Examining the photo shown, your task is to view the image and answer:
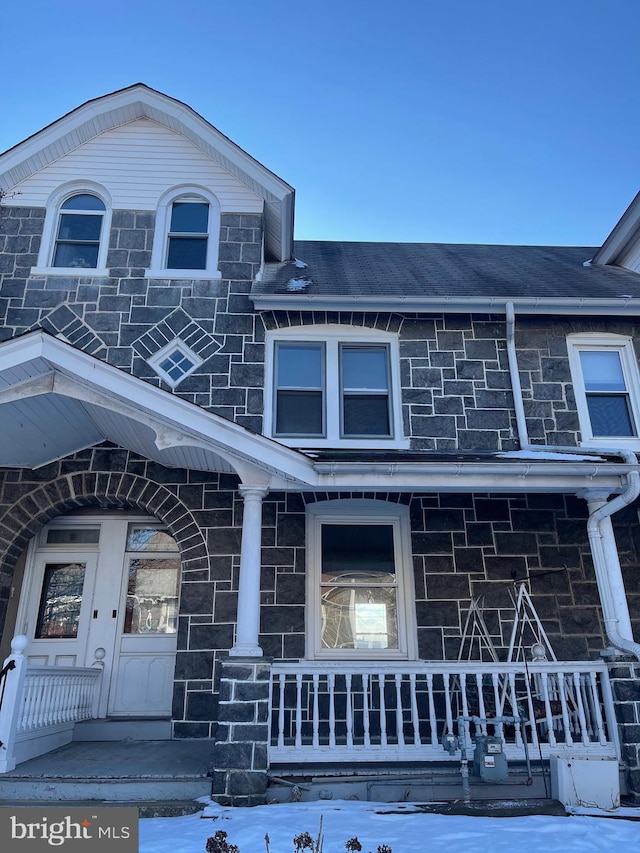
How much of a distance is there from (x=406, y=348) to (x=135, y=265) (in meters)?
3.66

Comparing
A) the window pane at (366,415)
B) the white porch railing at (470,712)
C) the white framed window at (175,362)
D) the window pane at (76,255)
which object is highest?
the window pane at (76,255)

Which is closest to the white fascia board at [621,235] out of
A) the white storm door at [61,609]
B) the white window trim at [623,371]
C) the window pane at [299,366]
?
the white window trim at [623,371]

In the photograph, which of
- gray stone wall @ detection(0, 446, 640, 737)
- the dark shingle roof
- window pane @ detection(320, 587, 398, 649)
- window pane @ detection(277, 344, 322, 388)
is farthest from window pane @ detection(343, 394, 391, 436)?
window pane @ detection(320, 587, 398, 649)

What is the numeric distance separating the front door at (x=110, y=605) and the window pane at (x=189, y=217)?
154 inches

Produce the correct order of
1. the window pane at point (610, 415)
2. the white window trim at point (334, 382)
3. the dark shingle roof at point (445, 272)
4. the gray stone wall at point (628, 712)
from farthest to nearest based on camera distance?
the dark shingle roof at point (445, 272), the window pane at point (610, 415), the white window trim at point (334, 382), the gray stone wall at point (628, 712)

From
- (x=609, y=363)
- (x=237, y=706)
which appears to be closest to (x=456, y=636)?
(x=237, y=706)

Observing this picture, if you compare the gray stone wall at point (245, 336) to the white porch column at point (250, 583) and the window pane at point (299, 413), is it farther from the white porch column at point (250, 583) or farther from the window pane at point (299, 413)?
the white porch column at point (250, 583)

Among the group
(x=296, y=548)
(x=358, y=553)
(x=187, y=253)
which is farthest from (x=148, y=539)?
(x=187, y=253)

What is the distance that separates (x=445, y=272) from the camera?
9.51 meters

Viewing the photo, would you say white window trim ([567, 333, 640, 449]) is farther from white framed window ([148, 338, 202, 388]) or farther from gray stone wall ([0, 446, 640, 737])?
white framed window ([148, 338, 202, 388])

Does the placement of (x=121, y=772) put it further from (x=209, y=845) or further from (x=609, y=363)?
(x=609, y=363)

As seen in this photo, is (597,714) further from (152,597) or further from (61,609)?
(61,609)

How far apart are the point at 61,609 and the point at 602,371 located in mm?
7246

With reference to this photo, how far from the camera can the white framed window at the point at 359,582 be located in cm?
704
